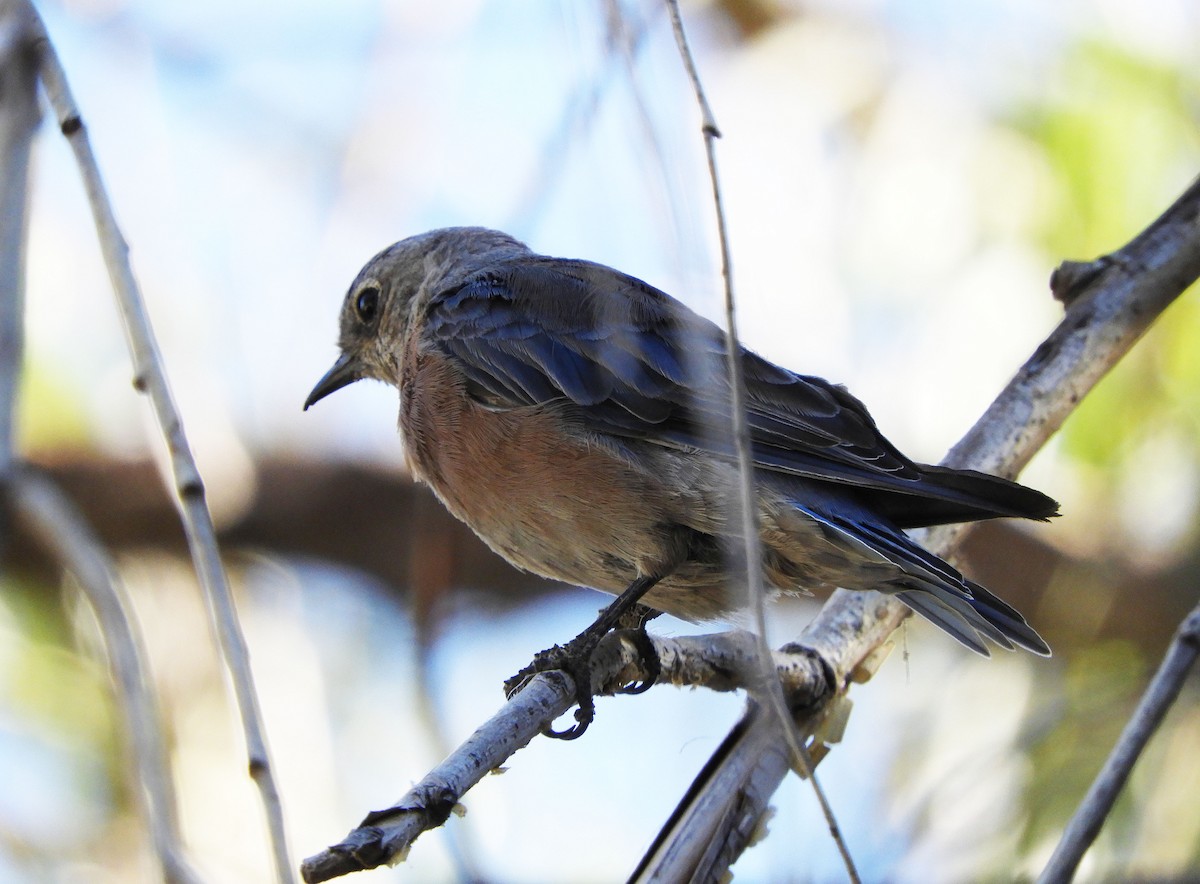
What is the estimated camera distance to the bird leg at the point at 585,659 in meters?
3.70

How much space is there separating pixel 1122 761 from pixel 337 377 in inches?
169

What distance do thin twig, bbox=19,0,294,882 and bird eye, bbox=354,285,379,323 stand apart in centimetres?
332

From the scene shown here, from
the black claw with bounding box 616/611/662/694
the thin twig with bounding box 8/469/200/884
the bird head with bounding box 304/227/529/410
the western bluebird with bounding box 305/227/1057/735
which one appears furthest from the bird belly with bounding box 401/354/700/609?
the thin twig with bounding box 8/469/200/884

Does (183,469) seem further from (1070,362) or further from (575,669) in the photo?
(1070,362)

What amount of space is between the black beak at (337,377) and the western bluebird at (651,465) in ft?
3.38

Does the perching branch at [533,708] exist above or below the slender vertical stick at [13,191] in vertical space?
below

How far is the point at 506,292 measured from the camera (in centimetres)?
486

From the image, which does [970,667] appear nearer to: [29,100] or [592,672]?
[592,672]

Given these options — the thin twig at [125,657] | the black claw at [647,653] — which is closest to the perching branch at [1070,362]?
the black claw at [647,653]

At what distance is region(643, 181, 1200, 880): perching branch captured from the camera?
407cm

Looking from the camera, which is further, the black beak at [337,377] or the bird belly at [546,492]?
the black beak at [337,377]

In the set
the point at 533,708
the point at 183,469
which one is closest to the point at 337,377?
the point at 533,708

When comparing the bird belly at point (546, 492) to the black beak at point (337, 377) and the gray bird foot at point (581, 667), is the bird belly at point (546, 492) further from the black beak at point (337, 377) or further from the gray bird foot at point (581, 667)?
the black beak at point (337, 377)

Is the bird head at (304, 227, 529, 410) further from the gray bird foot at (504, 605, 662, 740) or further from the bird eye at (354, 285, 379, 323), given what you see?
the gray bird foot at (504, 605, 662, 740)
